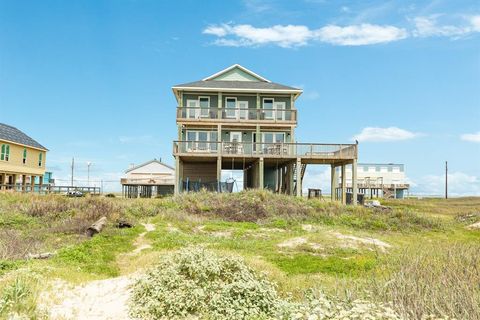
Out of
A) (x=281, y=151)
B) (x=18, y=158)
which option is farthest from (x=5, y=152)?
(x=281, y=151)

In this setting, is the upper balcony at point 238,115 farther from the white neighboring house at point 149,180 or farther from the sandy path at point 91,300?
the sandy path at point 91,300

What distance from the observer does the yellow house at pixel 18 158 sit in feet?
119

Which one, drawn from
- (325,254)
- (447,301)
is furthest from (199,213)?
(447,301)

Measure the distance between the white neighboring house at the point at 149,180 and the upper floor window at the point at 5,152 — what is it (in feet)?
34.8

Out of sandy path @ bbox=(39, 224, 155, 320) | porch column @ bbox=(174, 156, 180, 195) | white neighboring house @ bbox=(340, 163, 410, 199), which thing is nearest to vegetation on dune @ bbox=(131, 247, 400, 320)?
sandy path @ bbox=(39, 224, 155, 320)

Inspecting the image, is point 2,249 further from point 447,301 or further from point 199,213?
point 447,301

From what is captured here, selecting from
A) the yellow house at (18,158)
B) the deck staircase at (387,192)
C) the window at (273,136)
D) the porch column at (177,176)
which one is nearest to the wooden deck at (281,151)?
the porch column at (177,176)

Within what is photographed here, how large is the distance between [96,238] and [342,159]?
62.2ft

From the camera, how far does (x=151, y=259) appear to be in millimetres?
10750

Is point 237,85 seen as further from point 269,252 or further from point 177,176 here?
point 269,252

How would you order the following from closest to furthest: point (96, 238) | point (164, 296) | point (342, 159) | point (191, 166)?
1. point (164, 296)
2. point (96, 238)
3. point (342, 159)
4. point (191, 166)

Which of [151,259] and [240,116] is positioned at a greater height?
[240,116]

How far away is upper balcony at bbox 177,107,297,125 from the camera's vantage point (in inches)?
1256

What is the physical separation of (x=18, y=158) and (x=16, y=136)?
7.52 feet
